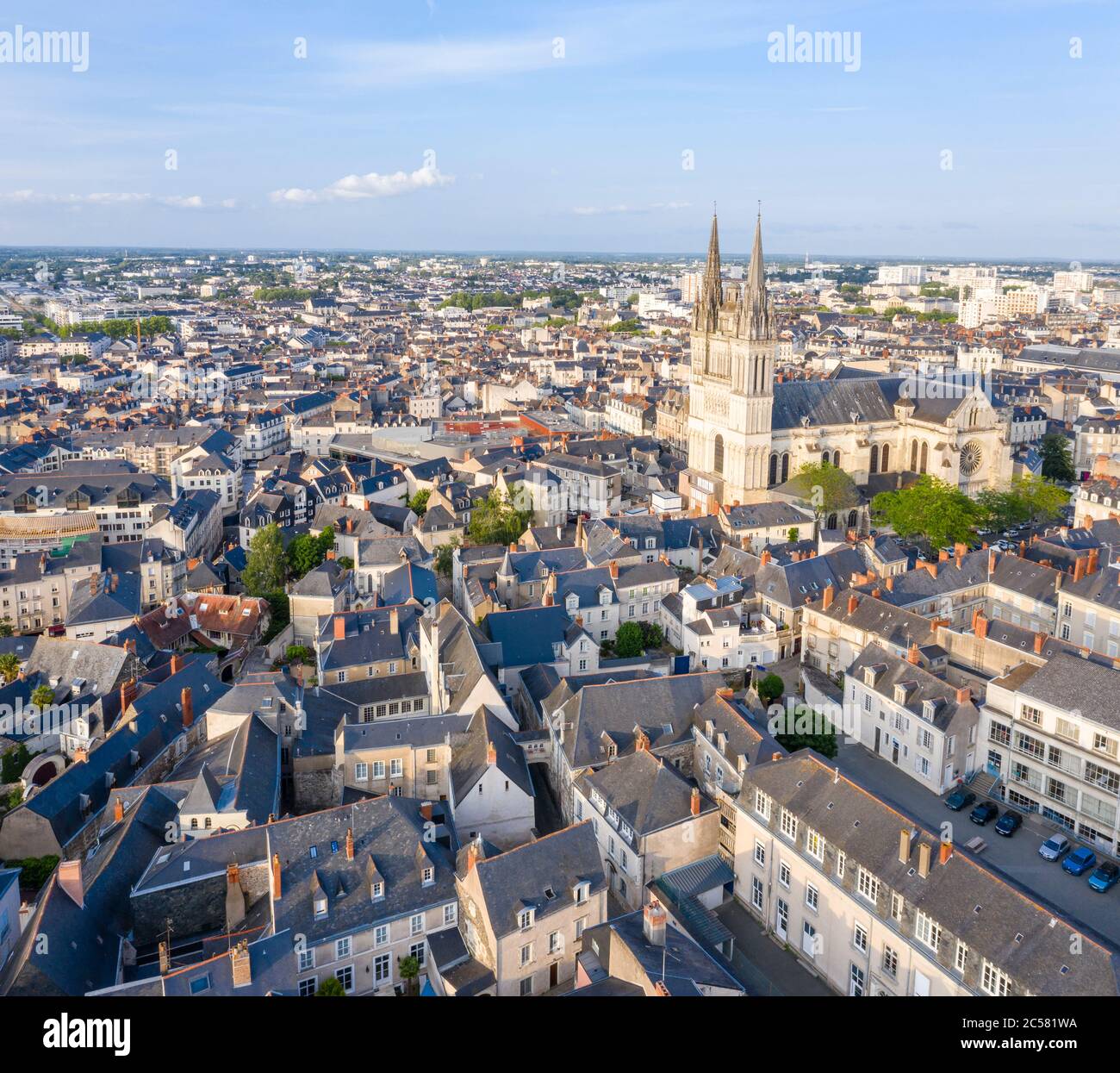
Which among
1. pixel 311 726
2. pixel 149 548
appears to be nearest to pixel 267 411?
pixel 149 548

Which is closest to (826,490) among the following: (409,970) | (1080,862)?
(1080,862)

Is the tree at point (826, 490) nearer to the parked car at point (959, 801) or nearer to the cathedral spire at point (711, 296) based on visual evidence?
the cathedral spire at point (711, 296)

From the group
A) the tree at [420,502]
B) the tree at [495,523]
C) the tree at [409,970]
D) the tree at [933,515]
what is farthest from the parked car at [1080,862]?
the tree at [420,502]

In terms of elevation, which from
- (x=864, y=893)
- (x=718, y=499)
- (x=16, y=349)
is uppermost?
(x=16, y=349)

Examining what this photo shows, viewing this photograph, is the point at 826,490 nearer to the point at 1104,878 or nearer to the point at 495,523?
the point at 495,523

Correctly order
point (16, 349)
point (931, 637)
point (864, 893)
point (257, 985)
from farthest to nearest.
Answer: point (16, 349) < point (931, 637) < point (864, 893) < point (257, 985)

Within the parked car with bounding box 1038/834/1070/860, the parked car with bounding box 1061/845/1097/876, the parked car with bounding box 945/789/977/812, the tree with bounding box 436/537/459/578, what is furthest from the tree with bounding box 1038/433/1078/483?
the parked car with bounding box 1061/845/1097/876

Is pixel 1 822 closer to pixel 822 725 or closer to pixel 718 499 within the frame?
pixel 822 725
